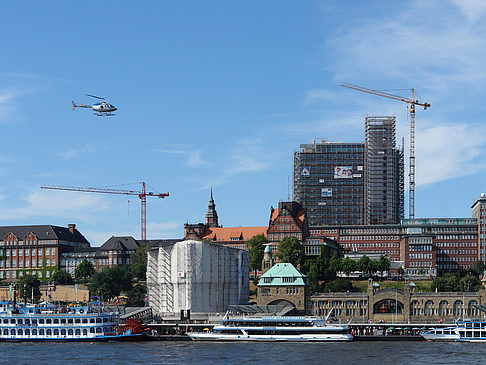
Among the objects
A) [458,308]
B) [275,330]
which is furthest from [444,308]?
[275,330]

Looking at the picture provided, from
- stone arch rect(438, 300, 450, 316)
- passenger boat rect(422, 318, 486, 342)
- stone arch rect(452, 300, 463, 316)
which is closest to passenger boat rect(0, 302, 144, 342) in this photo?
passenger boat rect(422, 318, 486, 342)

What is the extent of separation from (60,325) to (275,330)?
4375 cm

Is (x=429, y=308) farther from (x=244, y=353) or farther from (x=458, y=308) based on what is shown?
(x=244, y=353)

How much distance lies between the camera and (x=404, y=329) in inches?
6949

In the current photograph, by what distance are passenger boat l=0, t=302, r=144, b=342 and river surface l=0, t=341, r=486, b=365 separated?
4.69 meters

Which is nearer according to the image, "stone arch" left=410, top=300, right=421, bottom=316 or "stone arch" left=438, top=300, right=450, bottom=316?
"stone arch" left=438, top=300, right=450, bottom=316

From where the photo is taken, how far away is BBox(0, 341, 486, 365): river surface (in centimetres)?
13212

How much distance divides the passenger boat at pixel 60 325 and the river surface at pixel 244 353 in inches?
185

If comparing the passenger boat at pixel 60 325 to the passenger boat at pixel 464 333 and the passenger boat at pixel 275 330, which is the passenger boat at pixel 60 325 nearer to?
the passenger boat at pixel 275 330

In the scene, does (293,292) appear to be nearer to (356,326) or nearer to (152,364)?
(356,326)

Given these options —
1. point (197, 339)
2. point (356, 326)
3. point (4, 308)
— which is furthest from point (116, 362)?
point (356, 326)

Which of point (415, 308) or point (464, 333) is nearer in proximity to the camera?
point (464, 333)

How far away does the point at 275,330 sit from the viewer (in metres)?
168

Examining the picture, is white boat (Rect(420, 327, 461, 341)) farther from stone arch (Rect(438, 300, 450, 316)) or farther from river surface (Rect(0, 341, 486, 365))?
stone arch (Rect(438, 300, 450, 316))
